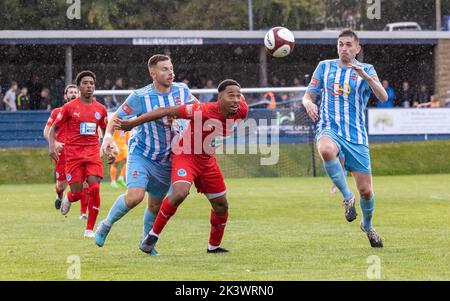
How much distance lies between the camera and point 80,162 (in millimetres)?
13305

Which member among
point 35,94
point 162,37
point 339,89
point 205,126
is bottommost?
point 205,126

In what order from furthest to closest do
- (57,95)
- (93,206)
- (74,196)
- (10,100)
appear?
(57,95), (10,100), (74,196), (93,206)

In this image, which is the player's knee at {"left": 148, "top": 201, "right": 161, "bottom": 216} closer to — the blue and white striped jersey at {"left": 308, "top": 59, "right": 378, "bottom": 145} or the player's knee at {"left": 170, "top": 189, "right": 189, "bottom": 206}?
the player's knee at {"left": 170, "top": 189, "right": 189, "bottom": 206}

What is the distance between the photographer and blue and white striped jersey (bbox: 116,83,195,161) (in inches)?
410

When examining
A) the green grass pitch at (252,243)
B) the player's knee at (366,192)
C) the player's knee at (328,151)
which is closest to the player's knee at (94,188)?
the green grass pitch at (252,243)

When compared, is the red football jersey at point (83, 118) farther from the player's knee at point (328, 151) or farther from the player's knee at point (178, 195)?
the player's knee at point (328, 151)

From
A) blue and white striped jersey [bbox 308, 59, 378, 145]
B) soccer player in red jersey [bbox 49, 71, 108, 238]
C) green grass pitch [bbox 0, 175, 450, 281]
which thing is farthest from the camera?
soccer player in red jersey [bbox 49, 71, 108, 238]

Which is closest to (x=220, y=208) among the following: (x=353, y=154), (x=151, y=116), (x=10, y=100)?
(x=151, y=116)

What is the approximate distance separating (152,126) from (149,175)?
0.50 meters

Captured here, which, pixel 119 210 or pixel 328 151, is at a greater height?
pixel 328 151

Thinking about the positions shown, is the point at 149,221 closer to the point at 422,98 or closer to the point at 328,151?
the point at 328,151

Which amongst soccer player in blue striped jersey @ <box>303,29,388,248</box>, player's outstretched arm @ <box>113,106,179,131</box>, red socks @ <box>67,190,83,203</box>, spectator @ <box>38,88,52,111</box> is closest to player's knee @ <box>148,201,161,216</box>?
player's outstretched arm @ <box>113,106,179,131</box>

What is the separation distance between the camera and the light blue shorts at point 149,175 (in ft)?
33.9

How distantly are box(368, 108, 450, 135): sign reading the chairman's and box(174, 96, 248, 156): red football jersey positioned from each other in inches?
771
